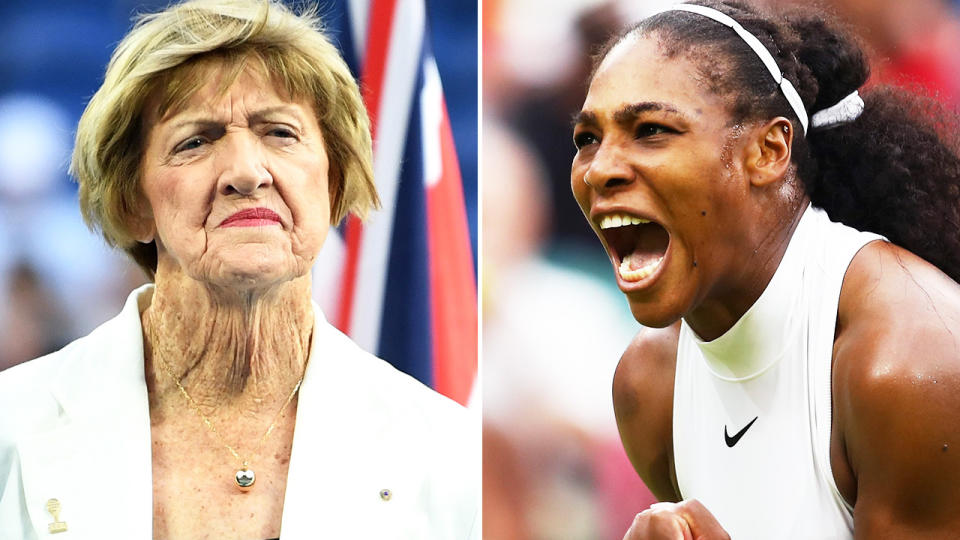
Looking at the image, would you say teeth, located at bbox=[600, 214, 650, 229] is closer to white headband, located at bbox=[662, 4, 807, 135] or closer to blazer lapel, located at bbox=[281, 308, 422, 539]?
white headband, located at bbox=[662, 4, 807, 135]

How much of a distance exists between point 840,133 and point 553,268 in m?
0.54

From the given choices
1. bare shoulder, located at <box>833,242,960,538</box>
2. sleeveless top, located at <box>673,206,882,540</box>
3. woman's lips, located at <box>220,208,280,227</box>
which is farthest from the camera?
woman's lips, located at <box>220,208,280,227</box>

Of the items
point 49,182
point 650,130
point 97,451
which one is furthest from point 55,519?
point 650,130

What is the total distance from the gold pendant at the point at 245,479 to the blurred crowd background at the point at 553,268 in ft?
1.33

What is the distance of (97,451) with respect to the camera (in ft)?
6.32

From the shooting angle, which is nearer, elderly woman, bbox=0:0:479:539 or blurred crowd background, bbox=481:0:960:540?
elderly woman, bbox=0:0:479:539

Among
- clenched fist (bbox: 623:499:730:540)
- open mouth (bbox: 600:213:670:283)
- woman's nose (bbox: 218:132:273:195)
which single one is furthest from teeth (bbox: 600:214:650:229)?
woman's nose (bbox: 218:132:273:195)

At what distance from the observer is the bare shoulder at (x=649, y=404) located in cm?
204

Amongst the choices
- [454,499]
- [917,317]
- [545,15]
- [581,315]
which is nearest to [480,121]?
[545,15]

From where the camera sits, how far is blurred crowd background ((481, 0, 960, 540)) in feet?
6.80

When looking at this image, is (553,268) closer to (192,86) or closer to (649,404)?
(649,404)

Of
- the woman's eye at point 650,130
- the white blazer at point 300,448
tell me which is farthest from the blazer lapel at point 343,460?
the woman's eye at point 650,130

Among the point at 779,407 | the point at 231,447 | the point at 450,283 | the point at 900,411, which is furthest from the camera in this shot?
the point at 450,283

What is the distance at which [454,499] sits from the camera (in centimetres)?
204
